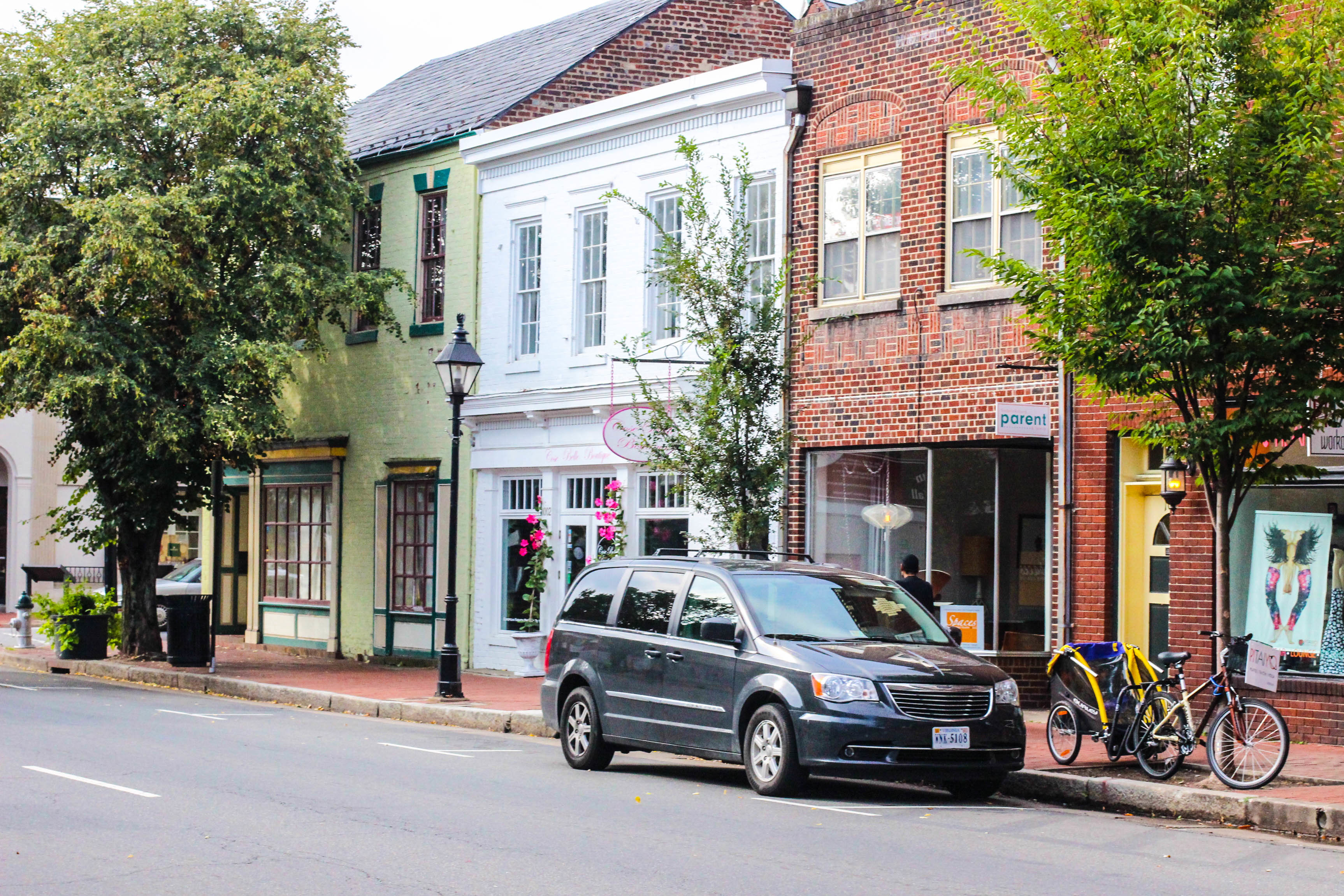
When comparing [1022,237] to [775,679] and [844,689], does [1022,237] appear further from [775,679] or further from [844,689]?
[844,689]

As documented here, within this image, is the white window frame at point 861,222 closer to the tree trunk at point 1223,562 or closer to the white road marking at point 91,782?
the tree trunk at point 1223,562

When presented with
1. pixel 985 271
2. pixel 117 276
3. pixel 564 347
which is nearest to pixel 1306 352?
pixel 985 271

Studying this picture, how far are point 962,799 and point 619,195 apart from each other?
27.2 feet

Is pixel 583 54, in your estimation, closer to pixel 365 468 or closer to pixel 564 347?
pixel 564 347

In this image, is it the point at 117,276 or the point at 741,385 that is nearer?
the point at 741,385

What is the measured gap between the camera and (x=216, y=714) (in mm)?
18234

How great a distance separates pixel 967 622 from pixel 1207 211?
6799 millimetres

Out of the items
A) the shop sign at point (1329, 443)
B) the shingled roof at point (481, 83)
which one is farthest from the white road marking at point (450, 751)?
the shingled roof at point (481, 83)

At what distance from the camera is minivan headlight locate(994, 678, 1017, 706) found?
1183 centimetres

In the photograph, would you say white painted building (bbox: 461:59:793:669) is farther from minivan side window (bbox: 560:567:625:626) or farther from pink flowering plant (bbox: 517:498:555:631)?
Result: minivan side window (bbox: 560:567:625:626)

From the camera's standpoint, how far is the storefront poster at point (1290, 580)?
15.1 meters

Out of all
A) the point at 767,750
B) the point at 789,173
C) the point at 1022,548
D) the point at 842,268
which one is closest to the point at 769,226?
the point at 789,173

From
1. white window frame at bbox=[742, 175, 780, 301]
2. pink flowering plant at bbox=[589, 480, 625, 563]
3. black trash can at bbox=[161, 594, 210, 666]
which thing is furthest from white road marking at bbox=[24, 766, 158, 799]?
black trash can at bbox=[161, 594, 210, 666]

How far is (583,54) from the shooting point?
25812mm
